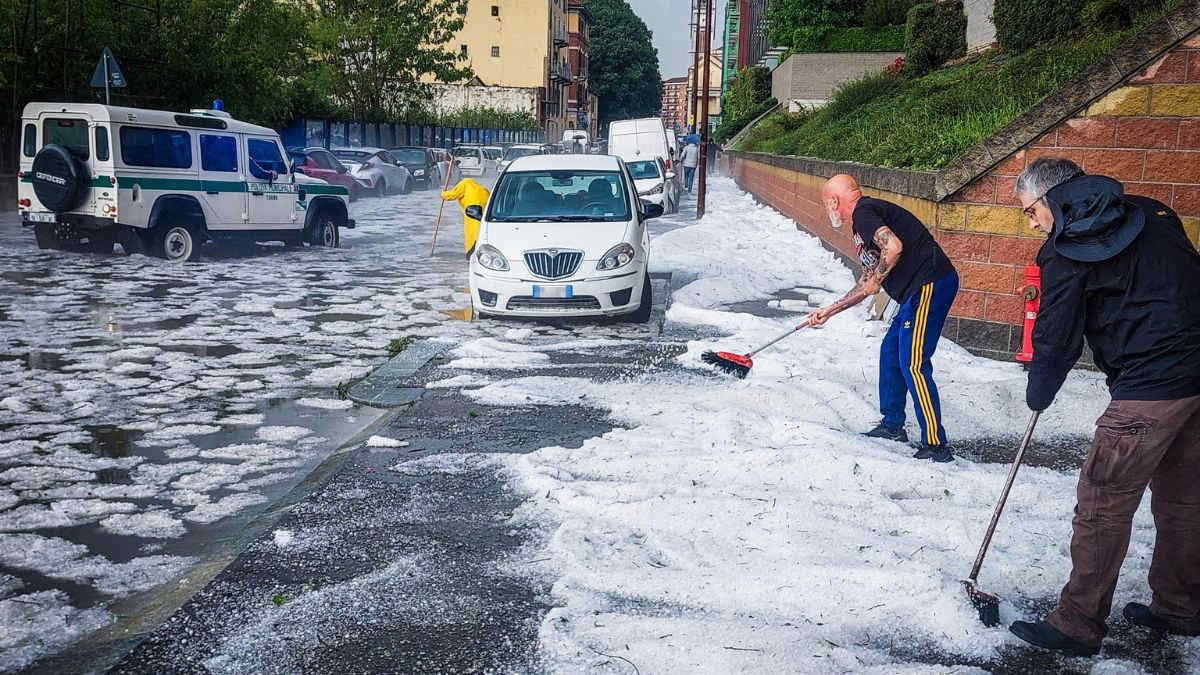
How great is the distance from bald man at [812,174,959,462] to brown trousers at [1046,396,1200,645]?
214 cm

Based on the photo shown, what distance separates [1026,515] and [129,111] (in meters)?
12.8

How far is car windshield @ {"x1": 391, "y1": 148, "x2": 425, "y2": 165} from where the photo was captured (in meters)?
36.4

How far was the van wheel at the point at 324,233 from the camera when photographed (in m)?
17.9

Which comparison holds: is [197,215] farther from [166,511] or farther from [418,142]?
[418,142]

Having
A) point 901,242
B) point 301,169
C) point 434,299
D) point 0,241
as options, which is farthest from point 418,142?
point 901,242

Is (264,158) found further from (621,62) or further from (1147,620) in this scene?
(621,62)

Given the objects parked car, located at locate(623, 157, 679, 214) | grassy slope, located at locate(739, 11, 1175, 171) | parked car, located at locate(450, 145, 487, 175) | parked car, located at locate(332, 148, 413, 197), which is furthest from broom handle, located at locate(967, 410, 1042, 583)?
parked car, located at locate(450, 145, 487, 175)

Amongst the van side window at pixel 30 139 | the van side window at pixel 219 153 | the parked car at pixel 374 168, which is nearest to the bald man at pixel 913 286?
the van side window at pixel 219 153

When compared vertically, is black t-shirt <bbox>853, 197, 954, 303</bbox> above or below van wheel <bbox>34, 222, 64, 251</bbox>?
above

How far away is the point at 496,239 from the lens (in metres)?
10.8

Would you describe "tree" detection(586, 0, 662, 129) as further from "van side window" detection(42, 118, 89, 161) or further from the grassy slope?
"van side window" detection(42, 118, 89, 161)

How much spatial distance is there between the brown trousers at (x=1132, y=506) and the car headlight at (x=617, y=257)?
7.10 meters

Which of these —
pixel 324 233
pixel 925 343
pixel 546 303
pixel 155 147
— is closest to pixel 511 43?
pixel 324 233

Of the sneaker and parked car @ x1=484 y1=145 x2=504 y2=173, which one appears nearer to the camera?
the sneaker
